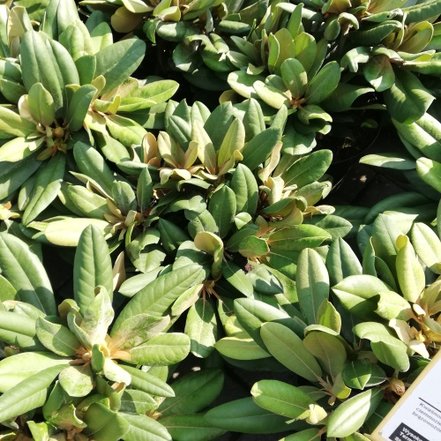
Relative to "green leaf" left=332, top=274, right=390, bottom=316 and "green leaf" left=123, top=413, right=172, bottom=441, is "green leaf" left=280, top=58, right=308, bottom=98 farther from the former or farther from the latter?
"green leaf" left=123, top=413, right=172, bottom=441

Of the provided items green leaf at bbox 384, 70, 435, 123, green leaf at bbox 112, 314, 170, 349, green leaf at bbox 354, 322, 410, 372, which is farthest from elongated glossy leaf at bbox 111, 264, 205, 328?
green leaf at bbox 384, 70, 435, 123

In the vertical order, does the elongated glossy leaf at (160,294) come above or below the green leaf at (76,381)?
above

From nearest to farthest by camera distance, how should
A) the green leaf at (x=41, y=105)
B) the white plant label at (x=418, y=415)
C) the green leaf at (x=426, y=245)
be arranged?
the white plant label at (x=418, y=415), the green leaf at (x=426, y=245), the green leaf at (x=41, y=105)

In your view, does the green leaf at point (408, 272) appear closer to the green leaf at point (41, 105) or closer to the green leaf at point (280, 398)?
the green leaf at point (280, 398)

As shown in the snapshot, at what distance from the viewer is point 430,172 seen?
1.55 metres

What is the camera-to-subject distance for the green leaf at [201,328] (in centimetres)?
137

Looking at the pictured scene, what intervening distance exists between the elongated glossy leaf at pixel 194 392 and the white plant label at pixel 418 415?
0.47 m

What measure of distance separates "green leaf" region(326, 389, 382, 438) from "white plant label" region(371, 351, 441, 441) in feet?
0.21

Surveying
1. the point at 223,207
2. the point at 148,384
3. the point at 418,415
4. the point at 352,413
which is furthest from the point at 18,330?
the point at 418,415

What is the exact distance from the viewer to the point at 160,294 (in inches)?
50.2

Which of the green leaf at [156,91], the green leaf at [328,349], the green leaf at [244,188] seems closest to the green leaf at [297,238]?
the green leaf at [244,188]

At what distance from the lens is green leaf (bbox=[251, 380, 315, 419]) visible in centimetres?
116

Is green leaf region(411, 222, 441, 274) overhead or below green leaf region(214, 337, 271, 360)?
overhead

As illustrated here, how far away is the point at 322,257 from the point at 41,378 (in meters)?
0.70
